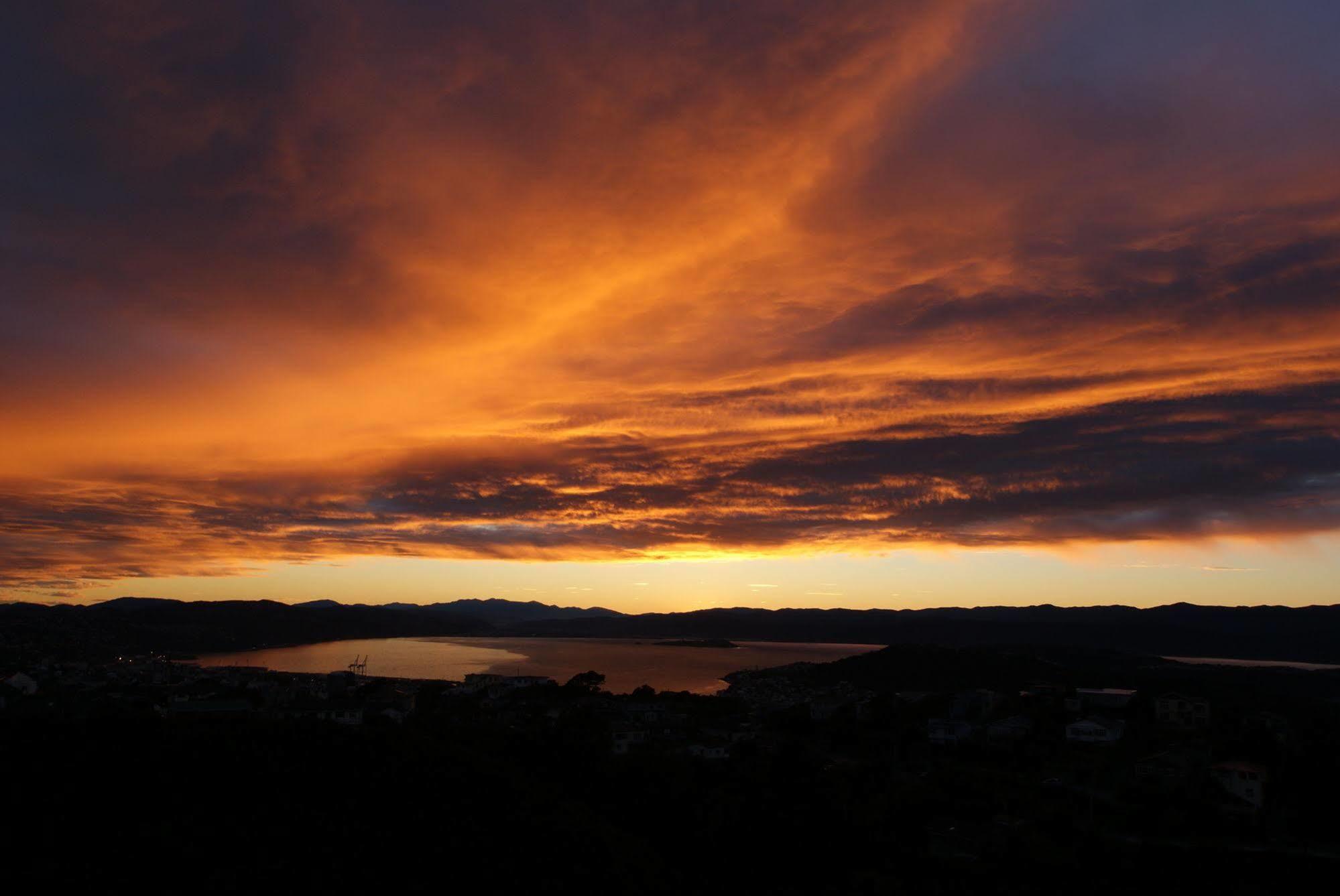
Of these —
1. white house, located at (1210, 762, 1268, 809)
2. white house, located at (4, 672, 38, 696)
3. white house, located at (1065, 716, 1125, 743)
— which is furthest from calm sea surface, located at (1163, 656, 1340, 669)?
white house, located at (4, 672, 38, 696)

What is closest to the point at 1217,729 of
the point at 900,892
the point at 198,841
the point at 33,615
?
the point at 900,892

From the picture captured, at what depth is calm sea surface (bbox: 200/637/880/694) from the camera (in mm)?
89594

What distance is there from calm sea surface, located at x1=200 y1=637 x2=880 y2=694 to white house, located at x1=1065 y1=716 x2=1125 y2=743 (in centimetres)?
3971

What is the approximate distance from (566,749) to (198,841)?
14.9m

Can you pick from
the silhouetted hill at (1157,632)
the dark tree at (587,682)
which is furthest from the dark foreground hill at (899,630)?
the dark tree at (587,682)

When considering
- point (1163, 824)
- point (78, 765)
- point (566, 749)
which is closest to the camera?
point (78, 765)

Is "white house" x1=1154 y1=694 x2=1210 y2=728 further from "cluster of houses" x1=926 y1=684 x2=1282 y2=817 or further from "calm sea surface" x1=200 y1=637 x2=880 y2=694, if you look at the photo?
→ "calm sea surface" x1=200 y1=637 x2=880 y2=694

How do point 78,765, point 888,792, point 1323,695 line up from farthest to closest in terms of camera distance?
point 1323,695, point 888,792, point 78,765

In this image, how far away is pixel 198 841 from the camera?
57.8 ft

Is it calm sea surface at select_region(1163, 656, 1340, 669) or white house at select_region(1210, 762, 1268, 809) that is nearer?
white house at select_region(1210, 762, 1268, 809)

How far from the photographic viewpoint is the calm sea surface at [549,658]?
8959 cm

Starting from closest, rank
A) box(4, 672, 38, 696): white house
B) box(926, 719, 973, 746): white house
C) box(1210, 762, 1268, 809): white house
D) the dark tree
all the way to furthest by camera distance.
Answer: box(1210, 762, 1268, 809): white house < box(926, 719, 973, 746): white house < box(4, 672, 38, 696): white house < the dark tree

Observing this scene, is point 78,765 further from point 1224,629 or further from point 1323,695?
point 1224,629

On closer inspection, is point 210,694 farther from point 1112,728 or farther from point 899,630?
point 899,630
